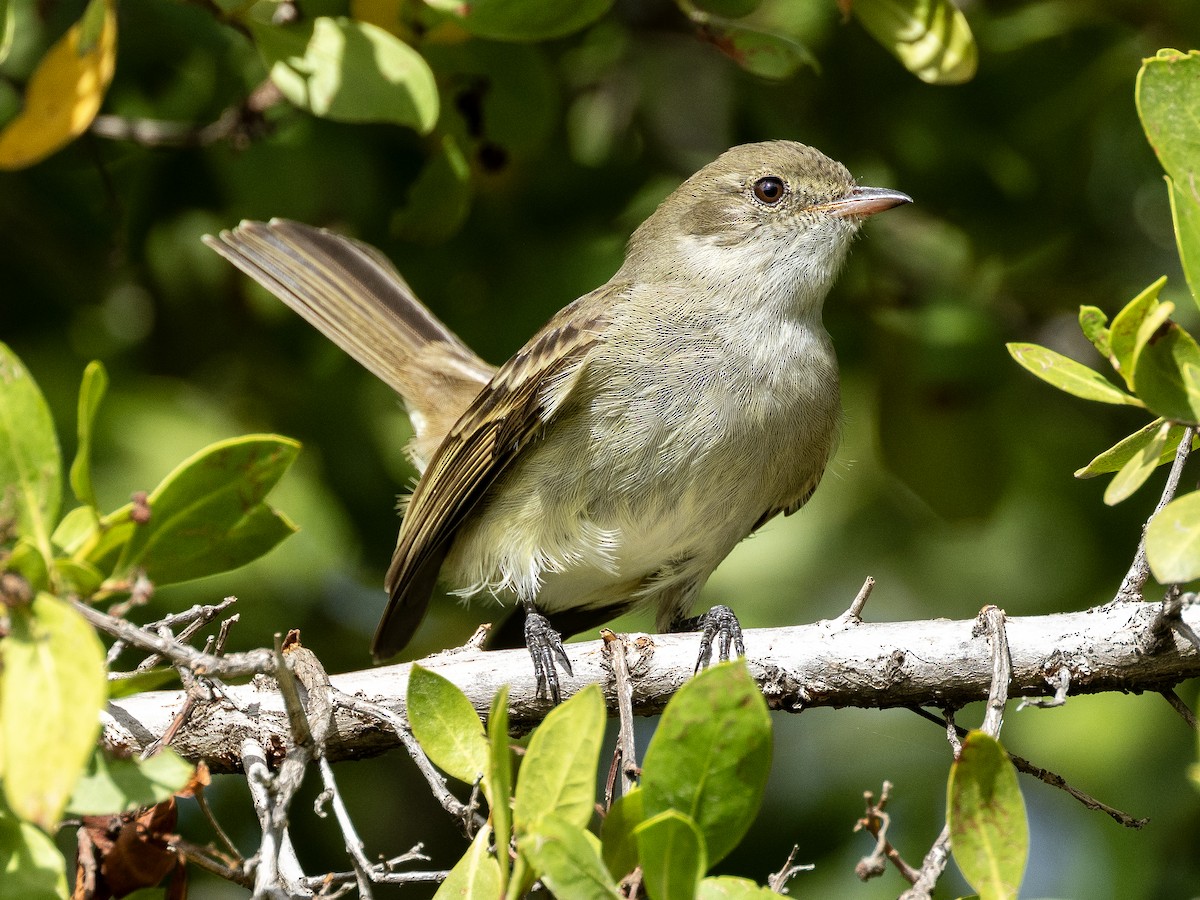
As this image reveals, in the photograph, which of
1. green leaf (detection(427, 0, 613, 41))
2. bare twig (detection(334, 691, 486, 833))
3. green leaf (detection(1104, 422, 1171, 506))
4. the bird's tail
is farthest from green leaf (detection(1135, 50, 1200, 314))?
the bird's tail

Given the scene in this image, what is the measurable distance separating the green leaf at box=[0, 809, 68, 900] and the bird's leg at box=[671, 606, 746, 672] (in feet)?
4.87

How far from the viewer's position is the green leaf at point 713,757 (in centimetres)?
186

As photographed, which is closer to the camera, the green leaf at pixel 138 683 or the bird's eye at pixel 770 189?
the green leaf at pixel 138 683

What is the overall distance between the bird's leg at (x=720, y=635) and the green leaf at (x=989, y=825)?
108 cm

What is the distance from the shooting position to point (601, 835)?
79.2 inches

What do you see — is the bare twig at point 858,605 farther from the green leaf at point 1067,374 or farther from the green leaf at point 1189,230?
the green leaf at point 1189,230

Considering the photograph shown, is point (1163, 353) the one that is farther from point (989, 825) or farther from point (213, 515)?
point (213, 515)

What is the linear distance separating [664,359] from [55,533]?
2374 millimetres

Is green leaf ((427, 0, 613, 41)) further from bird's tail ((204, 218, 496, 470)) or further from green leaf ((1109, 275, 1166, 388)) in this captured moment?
green leaf ((1109, 275, 1166, 388))

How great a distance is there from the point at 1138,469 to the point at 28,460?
1622mm

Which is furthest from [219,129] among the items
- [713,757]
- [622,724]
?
[713,757]

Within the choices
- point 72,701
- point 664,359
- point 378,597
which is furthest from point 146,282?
point 72,701

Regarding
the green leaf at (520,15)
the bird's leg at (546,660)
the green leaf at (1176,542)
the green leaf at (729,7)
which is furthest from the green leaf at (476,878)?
the green leaf at (729,7)

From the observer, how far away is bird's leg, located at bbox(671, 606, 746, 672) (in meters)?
3.10
